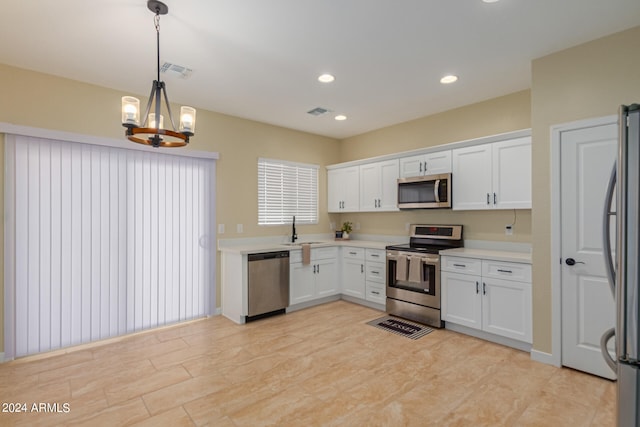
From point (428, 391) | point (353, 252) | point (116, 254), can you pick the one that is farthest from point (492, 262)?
point (116, 254)

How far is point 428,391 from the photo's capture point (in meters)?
2.53

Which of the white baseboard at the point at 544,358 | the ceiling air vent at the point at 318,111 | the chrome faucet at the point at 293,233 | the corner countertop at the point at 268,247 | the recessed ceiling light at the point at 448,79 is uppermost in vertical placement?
the recessed ceiling light at the point at 448,79

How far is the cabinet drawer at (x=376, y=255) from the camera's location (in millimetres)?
4570

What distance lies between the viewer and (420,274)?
158 inches

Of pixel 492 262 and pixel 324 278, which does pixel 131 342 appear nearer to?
pixel 324 278

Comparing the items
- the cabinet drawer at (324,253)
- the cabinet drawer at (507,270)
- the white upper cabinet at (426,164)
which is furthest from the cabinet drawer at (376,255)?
the cabinet drawer at (507,270)

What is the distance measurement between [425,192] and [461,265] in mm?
1100

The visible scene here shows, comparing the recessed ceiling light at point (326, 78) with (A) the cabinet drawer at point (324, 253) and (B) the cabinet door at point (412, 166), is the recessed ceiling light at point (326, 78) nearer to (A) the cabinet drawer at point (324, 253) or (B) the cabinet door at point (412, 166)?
(B) the cabinet door at point (412, 166)

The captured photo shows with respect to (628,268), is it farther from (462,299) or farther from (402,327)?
(402,327)

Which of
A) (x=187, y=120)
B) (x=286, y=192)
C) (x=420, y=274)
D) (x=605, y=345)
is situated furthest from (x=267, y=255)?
(x=605, y=345)

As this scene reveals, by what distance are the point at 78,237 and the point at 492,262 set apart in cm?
438

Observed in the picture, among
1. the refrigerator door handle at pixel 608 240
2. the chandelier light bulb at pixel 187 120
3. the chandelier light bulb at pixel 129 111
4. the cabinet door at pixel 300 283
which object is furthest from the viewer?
the cabinet door at pixel 300 283

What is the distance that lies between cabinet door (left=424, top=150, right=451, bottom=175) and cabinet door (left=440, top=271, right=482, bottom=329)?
1.33 m

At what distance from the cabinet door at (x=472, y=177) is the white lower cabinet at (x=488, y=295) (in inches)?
28.7
